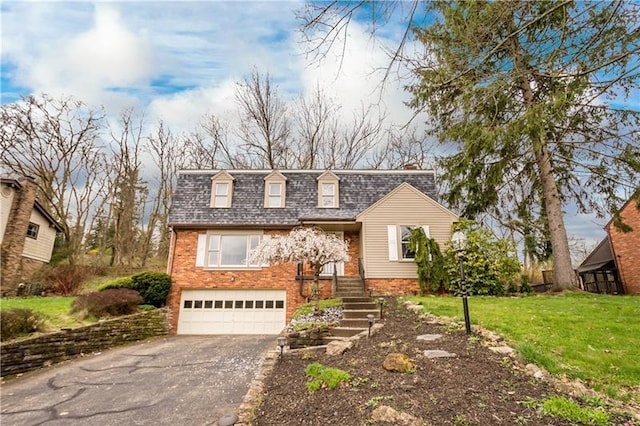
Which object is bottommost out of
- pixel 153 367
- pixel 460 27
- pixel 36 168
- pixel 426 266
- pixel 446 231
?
pixel 153 367

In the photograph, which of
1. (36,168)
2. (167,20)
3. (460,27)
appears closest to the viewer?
(460,27)

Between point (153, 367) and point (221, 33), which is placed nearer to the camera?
point (221, 33)

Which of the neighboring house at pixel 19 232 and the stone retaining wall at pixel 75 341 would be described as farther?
the neighboring house at pixel 19 232

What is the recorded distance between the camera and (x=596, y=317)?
6793mm

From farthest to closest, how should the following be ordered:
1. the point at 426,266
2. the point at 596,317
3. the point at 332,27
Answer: the point at 426,266
the point at 596,317
the point at 332,27

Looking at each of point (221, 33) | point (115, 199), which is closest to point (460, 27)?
point (221, 33)

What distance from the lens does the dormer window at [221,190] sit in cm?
1499

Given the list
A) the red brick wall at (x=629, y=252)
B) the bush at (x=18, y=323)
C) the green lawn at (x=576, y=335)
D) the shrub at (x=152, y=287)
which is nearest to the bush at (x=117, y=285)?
the shrub at (x=152, y=287)

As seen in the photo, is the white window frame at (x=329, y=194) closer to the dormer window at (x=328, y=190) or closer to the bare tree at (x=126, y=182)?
the dormer window at (x=328, y=190)

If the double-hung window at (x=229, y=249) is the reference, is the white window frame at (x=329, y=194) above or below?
above

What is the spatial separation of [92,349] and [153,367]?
3.01 meters

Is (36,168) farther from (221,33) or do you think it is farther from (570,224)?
(570,224)

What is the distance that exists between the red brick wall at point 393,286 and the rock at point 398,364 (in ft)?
27.1

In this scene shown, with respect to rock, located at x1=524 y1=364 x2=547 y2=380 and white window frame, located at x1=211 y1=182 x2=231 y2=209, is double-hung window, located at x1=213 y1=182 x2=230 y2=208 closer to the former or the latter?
white window frame, located at x1=211 y1=182 x2=231 y2=209
